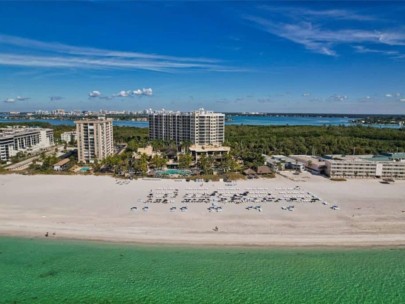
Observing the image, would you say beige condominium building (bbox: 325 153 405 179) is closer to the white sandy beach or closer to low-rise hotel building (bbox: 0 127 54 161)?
the white sandy beach

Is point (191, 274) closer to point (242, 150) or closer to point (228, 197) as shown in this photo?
point (228, 197)

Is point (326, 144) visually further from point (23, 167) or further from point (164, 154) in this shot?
point (23, 167)

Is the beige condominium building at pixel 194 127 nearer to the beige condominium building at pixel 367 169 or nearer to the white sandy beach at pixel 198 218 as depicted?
the beige condominium building at pixel 367 169

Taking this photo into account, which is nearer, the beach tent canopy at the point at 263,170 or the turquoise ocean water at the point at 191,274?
the turquoise ocean water at the point at 191,274

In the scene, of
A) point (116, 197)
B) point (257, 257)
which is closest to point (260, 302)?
point (257, 257)

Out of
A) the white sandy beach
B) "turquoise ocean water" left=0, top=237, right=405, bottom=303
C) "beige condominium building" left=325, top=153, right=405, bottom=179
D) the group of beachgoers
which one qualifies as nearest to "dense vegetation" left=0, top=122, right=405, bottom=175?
the white sandy beach

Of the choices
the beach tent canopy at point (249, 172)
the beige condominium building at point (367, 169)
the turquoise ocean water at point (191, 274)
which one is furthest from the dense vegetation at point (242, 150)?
the turquoise ocean water at point (191, 274)
